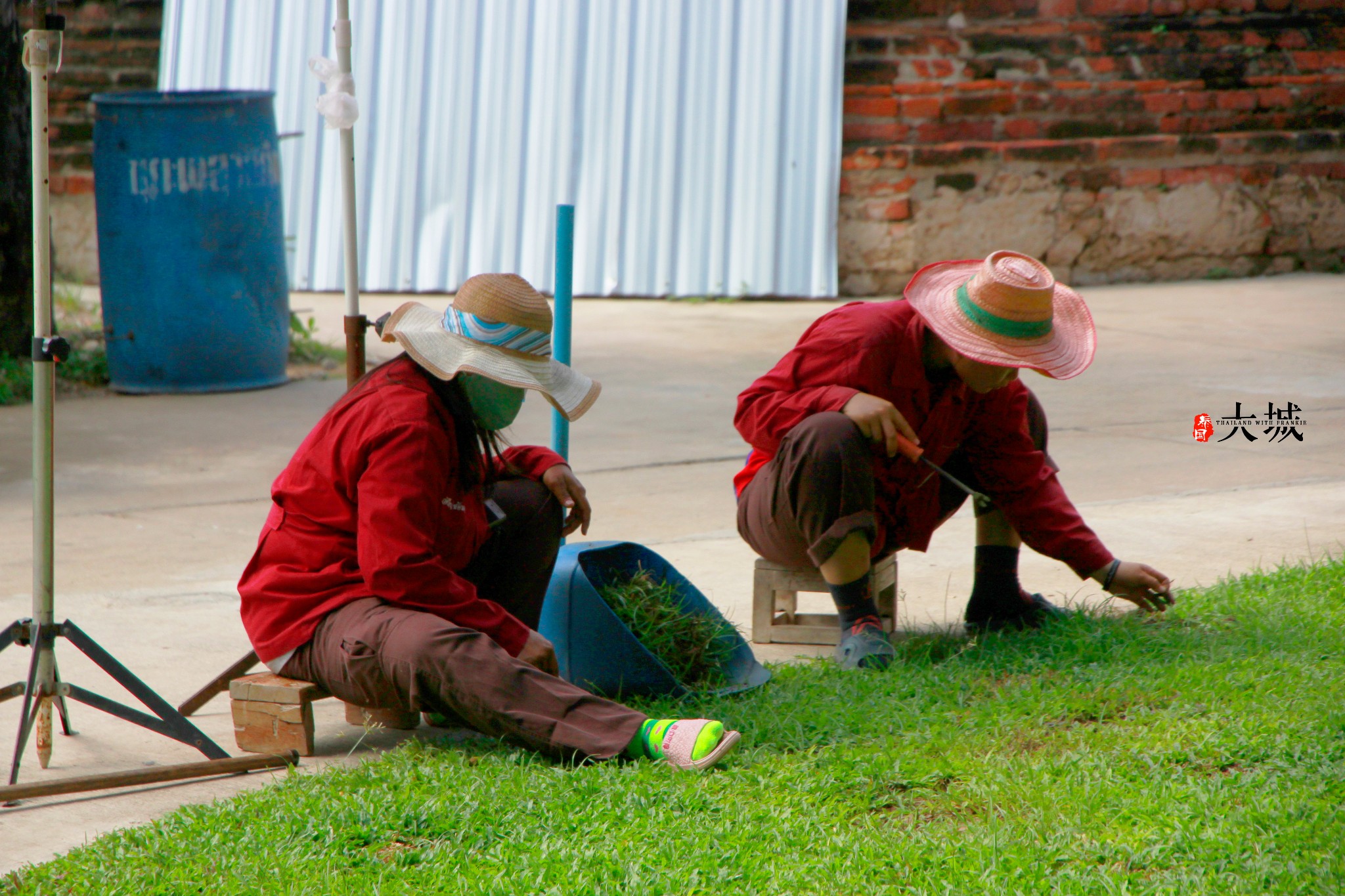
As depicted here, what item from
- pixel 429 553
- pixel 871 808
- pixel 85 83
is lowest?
pixel 871 808

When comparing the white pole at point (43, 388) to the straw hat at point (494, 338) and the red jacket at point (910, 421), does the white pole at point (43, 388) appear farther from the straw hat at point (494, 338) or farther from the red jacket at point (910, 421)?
the red jacket at point (910, 421)

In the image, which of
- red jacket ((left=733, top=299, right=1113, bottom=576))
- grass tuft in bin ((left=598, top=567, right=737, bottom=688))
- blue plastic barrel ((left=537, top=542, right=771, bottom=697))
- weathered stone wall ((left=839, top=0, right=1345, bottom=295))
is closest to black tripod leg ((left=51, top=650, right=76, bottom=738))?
blue plastic barrel ((left=537, top=542, right=771, bottom=697))

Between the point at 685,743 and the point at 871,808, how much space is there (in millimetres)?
363

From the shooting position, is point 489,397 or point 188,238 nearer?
point 489,397

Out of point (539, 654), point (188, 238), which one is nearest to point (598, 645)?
point (539, 654)

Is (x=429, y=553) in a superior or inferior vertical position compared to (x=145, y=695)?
superior

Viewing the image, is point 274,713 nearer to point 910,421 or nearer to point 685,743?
point 685,743

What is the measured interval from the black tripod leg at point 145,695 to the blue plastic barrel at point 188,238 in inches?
160

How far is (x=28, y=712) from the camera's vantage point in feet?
8.41

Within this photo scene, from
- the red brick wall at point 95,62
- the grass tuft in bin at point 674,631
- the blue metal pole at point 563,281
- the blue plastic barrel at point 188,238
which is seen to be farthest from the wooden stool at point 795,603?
the red brick wall at point 95,62

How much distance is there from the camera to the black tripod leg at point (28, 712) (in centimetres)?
249

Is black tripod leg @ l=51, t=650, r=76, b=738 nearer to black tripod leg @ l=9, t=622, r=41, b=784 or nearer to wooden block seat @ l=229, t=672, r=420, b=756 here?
black tripod leg @ l=9, t=622, r=41, b=784

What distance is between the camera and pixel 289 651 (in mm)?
2748

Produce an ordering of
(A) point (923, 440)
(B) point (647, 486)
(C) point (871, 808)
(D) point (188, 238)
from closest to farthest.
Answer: (C) point (871, 808), (A) point (923, 440), (B) point (647, 486), (D) point (188, 238)
